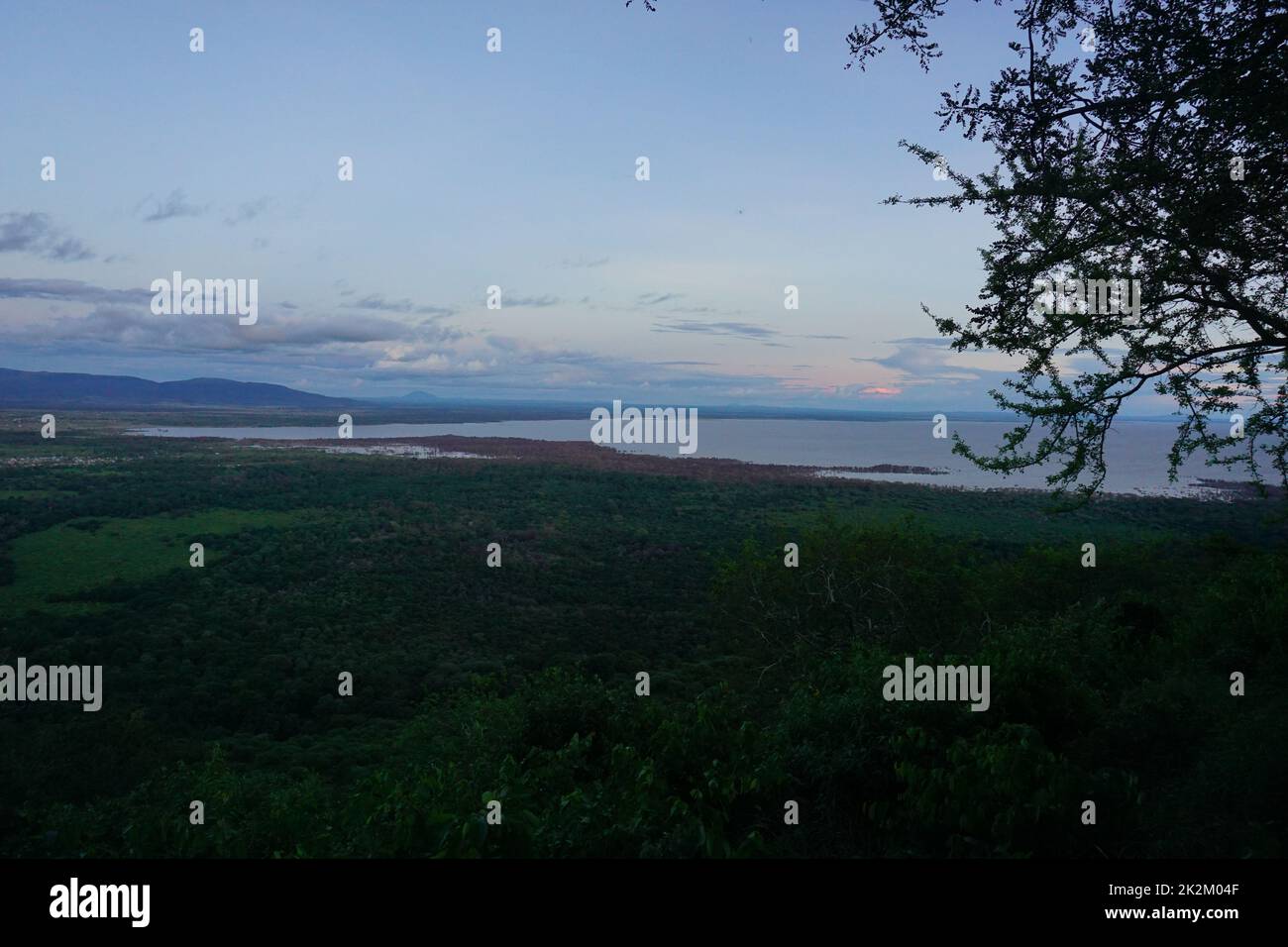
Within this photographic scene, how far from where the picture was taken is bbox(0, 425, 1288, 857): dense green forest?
6039 millimetres

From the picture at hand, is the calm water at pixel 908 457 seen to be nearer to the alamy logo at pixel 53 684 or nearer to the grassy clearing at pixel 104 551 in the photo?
the grassy clearing at pixel 104 551

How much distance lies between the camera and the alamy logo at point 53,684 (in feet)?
66.6

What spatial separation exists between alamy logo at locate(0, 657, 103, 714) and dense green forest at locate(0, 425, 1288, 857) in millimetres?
641

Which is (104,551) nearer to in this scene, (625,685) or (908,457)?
(625,685)

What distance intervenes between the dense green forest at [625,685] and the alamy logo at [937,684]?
24cm

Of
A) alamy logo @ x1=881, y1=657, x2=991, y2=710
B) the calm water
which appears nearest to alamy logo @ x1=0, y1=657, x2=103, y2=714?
alamy logo @ x1=881, y1=657, x2=991, y2=710

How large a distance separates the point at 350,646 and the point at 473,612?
21.7 ft
